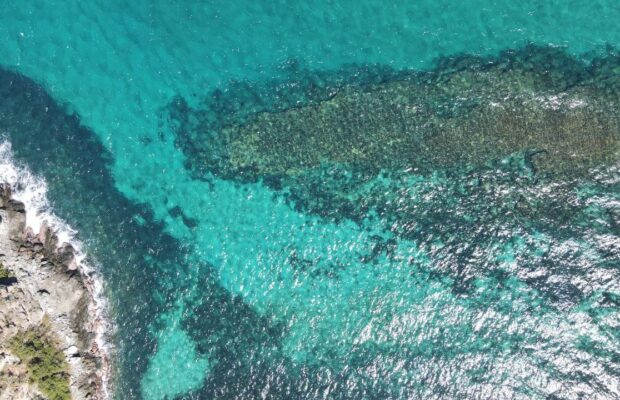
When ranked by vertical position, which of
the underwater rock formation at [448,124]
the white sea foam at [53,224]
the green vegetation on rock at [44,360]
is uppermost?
the underwater rock formation at [448,124]

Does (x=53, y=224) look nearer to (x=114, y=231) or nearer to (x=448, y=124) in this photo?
(x=114, y=231)

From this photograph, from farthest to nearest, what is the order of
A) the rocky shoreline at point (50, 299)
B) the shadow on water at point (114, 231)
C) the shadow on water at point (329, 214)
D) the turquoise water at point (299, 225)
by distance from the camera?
the shadow on water at point (114, 231)
the rocky shoreline at point (50, 299)
the shadow on water at point (329, 214)
the turquoise water at point (299, 225)

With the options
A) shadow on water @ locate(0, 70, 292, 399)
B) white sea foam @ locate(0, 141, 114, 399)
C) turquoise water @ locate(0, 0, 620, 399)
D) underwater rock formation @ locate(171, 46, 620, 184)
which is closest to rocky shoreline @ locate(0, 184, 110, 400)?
white sea foam @ locate(0, 141, 114, 399)

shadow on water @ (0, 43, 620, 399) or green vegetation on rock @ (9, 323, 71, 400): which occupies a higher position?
shadow on water @ (0, 43, 620, 399)

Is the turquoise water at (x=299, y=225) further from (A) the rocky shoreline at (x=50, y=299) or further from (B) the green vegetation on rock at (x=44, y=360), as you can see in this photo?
(B) the green vegetation on rock at (x=44, y=360)

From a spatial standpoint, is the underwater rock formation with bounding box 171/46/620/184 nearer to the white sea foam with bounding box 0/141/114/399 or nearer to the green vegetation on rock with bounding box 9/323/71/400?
the white sea foam with bounding box 0/141/114/399

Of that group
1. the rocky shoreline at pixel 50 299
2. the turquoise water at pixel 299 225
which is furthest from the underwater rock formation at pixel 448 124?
the rocky shoreline at pixel 50 299

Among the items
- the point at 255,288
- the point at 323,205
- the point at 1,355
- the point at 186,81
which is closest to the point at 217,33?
the point at 186,81
